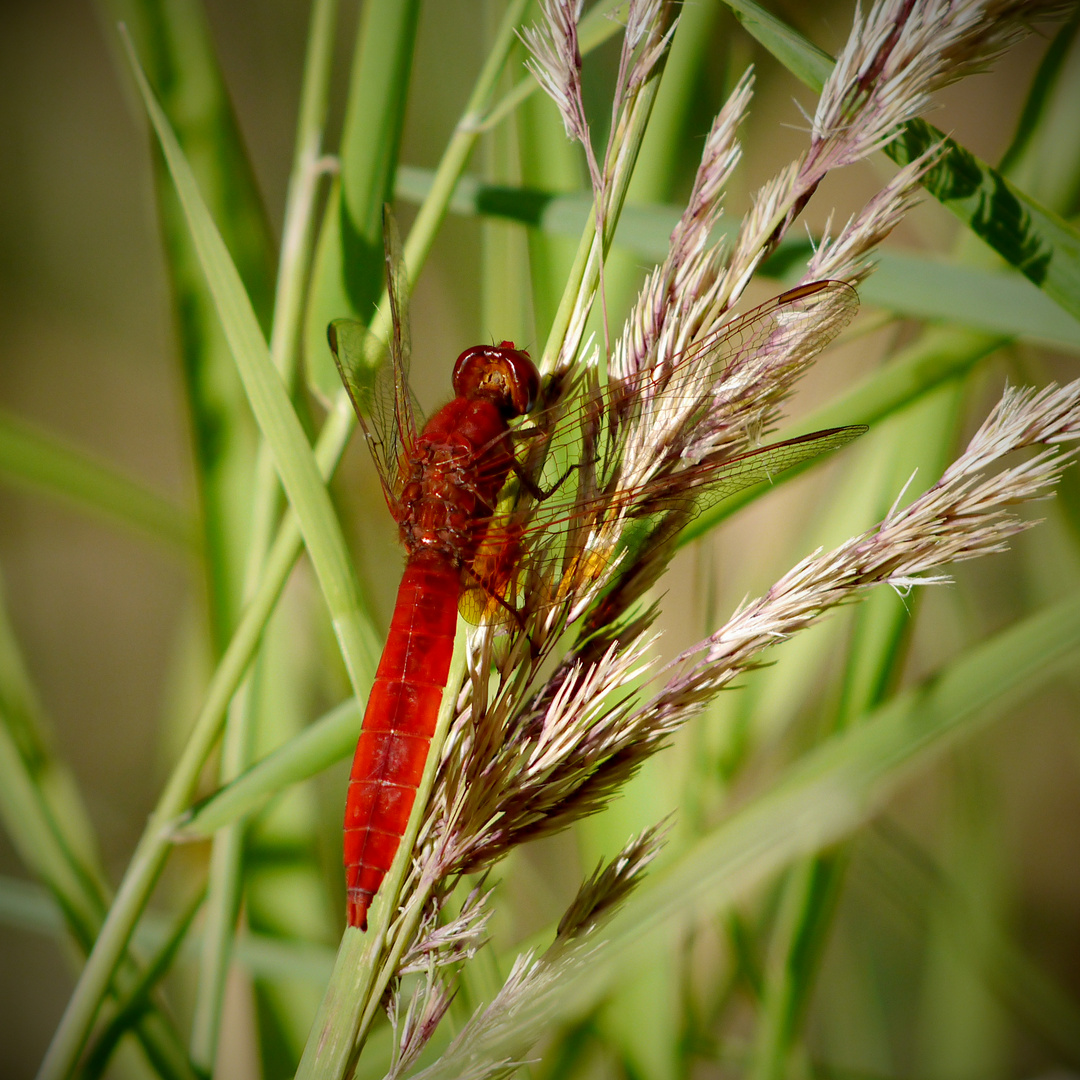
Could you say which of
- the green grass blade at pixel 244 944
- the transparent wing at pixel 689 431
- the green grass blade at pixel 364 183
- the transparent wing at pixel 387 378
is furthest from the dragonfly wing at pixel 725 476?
the green grass blade at pixel 244 944

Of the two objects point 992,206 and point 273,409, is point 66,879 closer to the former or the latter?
point 273,409

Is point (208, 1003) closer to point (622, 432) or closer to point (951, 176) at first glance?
point (622, 432)

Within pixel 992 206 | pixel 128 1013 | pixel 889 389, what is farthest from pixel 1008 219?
pixel 128 1013

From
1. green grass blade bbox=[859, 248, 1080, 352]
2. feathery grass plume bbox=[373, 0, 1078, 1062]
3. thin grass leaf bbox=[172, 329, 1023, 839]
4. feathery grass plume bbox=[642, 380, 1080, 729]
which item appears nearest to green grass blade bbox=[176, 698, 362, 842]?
thin grass leaf bbox=[172, 329, 1023, 839]

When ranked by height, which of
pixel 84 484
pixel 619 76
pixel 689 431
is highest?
pixel 619 76

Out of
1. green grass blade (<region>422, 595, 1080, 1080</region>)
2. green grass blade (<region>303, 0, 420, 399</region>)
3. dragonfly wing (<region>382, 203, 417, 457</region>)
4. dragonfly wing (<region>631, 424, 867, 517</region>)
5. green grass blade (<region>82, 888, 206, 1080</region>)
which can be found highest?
green grass blade (<region>303, 0, 420, 399</region>)

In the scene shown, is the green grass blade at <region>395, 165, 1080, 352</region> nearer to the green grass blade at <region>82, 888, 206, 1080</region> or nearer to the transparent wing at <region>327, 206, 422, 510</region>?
the transparent wing at <region>327, 206, 422, 510</region>
